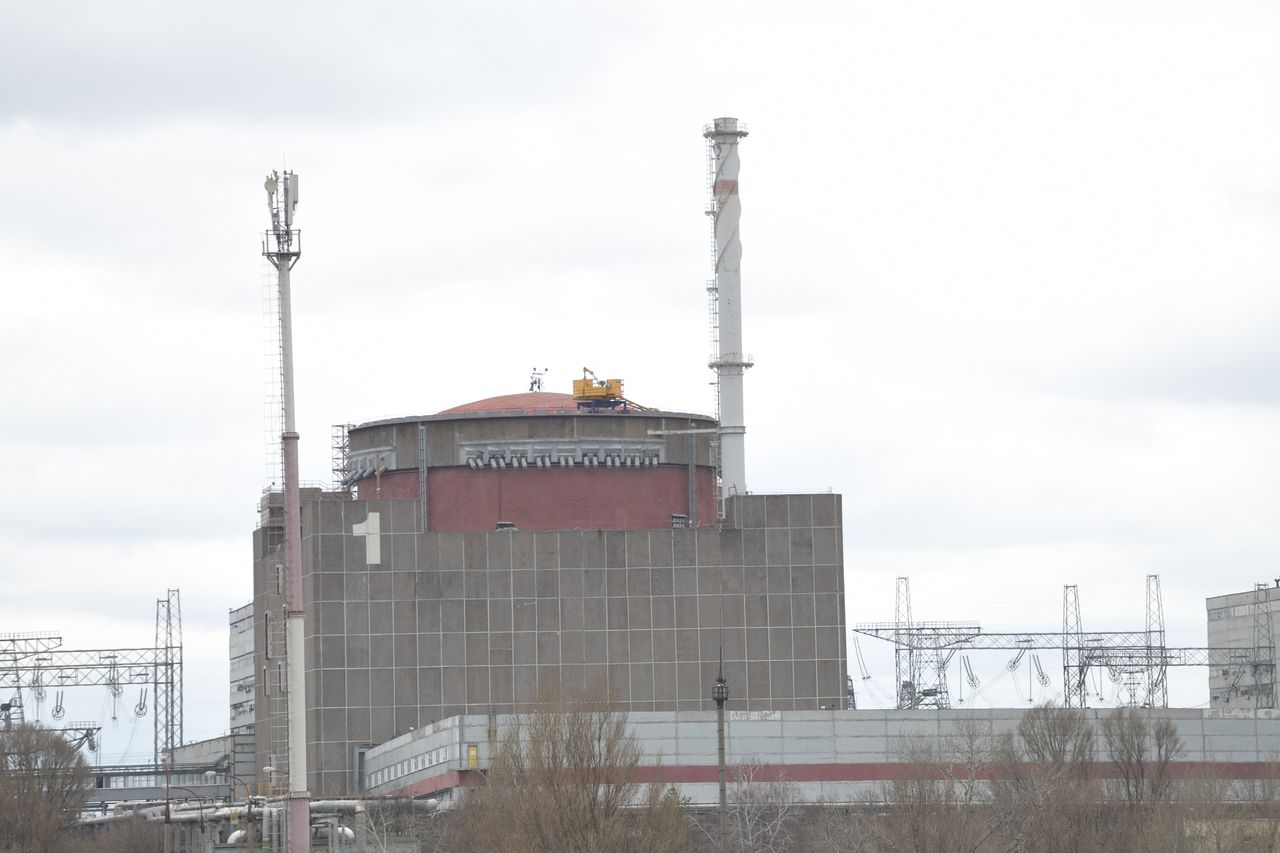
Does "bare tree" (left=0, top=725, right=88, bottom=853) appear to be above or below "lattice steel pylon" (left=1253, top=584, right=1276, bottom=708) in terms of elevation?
below

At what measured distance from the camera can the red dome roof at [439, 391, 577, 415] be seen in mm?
123562

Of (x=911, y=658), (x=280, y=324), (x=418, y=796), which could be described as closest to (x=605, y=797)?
(x=280, y=324)

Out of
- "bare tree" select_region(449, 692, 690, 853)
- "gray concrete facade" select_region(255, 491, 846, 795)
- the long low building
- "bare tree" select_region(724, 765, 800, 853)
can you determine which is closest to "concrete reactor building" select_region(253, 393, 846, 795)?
"gray concrete facade" select_region(255, 491, 846, 795)

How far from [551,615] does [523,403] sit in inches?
576

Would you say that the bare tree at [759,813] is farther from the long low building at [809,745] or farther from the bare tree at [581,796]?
the bare tree at [581,796]

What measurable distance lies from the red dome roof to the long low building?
22710mm

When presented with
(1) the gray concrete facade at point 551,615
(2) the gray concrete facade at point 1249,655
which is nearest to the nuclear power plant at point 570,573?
(1) the gray concrete facade at point 551,615

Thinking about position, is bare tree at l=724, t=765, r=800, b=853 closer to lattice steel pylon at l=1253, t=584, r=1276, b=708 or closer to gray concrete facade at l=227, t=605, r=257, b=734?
gray concrete facade at l=227, t=605, r=257, b=734

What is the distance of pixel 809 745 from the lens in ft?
343

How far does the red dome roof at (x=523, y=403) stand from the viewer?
124m

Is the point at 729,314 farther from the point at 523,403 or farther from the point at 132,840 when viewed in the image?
the point at 132,840

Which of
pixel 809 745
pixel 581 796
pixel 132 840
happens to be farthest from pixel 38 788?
pixel 581 796

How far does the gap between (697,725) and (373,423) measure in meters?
30.1

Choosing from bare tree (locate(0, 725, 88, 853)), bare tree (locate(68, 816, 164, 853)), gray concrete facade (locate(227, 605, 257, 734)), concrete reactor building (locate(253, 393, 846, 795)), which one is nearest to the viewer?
bare tree (locate(0, 725, 88, 853))
